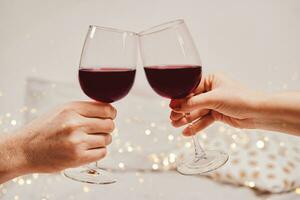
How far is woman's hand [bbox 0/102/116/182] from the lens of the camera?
3.95 feet

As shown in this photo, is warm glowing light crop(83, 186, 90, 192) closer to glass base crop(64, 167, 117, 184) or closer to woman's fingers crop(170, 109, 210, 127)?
glass base crop(64, 167, 117, 184)

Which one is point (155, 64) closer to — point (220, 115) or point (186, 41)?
point (186, 41)

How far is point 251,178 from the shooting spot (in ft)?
6.03

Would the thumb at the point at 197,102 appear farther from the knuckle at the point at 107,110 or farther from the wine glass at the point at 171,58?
the knuckle at the point at 107,110

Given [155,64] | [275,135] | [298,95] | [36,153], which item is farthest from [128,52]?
[275,135]

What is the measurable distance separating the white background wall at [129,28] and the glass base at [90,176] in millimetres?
1026

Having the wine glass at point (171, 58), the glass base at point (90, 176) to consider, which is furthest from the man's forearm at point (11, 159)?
the wine glass at point (171, 58)

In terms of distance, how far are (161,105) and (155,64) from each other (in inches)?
39.8

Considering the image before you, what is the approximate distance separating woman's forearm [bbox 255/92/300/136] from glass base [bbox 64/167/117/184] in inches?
20.6

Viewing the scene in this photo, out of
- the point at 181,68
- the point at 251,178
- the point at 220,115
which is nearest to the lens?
the point at 181,68

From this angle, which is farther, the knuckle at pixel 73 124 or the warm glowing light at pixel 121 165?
the warm glowing light at pixel 121 165

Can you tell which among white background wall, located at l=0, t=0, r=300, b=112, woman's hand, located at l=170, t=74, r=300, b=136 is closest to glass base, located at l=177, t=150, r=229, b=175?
woman's hand, located at l=170, t=74, r=300, b=136

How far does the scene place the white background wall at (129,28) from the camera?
2.36 m

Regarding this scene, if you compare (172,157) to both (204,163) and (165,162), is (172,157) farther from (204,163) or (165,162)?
(204,163)
